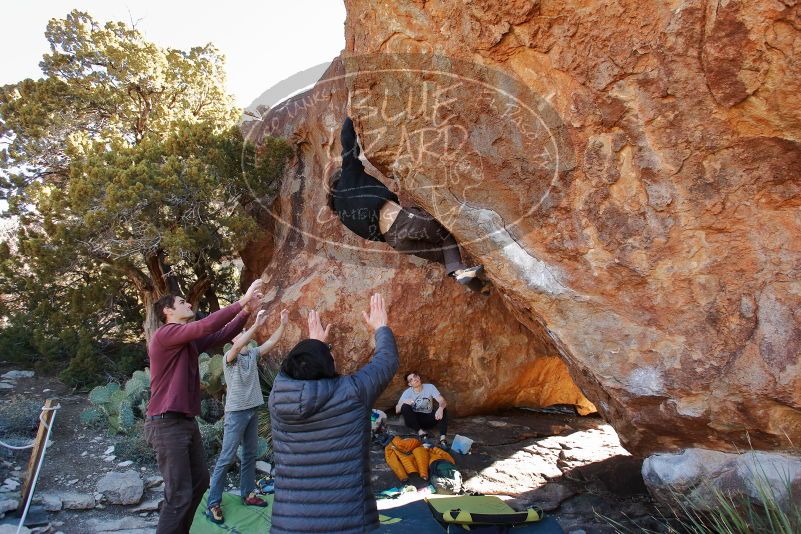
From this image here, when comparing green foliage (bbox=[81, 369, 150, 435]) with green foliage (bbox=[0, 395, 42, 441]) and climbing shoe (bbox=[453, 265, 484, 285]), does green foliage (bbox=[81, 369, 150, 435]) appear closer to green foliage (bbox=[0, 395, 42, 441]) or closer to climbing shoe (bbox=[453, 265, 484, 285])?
green foliage (bbox=[0, 395, 42, 441])

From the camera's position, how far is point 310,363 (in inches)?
109

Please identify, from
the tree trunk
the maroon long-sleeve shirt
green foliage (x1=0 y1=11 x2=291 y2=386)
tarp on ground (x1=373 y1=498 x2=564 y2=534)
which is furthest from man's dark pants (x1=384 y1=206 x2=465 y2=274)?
the tree trunk

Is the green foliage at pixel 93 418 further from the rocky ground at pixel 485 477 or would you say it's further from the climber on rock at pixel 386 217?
the climber on rock at pixel 386 217

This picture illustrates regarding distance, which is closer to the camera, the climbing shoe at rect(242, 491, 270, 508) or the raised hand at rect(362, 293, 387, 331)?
the raised hand at rect(362, 293, 387, 331)

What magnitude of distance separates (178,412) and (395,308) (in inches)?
140

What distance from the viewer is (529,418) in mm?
7613

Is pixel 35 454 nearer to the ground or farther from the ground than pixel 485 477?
farther from the ground

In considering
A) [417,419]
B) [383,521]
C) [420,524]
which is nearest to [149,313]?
[417,419]

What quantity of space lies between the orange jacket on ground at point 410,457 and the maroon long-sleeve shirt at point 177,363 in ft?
7.67

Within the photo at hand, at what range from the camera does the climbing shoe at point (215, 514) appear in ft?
14.1

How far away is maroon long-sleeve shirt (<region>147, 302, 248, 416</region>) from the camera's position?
3.45m

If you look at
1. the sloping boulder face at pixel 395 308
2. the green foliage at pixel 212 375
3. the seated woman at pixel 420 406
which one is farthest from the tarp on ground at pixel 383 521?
the sloping boulder face at pixel 395 308

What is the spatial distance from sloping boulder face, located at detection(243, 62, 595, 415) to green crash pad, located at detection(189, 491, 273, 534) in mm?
2524

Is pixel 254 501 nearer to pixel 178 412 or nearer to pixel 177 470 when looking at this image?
pixel 177 470
